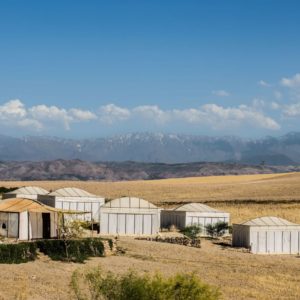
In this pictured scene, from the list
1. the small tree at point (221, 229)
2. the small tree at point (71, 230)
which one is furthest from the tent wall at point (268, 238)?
the small tree at point (71, 230)

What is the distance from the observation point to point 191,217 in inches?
2667

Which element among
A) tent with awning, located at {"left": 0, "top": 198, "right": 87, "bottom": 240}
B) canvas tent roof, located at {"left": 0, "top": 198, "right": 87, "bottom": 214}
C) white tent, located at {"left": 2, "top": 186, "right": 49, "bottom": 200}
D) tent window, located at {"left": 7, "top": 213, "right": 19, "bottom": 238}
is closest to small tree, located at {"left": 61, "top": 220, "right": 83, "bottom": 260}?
tent with awning, located at {"left": 0, "top": 198, "right": 87, "bottom": 240}

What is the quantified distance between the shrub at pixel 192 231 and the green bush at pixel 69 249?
14.4m

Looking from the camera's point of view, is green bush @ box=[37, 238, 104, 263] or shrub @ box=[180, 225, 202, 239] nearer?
green bush @ box=[37, 238, 104, 263]

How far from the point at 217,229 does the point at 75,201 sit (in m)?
13.9

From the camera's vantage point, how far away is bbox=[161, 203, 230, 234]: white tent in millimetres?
67750

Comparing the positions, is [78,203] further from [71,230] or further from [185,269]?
[185,269]

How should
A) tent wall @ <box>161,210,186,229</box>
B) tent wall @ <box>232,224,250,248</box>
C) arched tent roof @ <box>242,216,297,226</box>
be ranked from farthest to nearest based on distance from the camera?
tent wall @ <box>161,210,186,229</box> → arched tent roof @ <box>242,216,297,226</box> → tent wall @ <box>232,224,250,248</box>

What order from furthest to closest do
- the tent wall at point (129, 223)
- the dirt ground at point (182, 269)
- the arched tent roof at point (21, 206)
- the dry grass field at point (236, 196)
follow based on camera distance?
the dry grass field at point (236, 196), the tent wall at point (129, 223), the arched tent roof at point (21, 206), the dirt ground at point (182, 269)

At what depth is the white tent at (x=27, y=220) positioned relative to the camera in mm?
52188

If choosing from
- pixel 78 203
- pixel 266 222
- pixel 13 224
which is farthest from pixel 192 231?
pixel 13 224

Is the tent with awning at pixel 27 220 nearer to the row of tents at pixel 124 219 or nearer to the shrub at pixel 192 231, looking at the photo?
the row of tents at pixel 124 219

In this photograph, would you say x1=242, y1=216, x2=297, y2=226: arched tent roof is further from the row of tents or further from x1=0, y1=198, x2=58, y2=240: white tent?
x1=0, y1=198, x2=58, y2=240: white tent

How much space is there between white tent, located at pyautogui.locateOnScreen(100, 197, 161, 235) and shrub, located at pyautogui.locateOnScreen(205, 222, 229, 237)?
5079 millimetres
